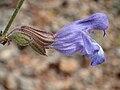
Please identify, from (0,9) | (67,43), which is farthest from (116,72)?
(67,43)

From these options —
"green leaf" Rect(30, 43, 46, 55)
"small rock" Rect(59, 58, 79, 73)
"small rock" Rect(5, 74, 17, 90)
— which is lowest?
"green leaf" Rect(30, 43, 46, 55)

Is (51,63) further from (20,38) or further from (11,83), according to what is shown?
(20,38)

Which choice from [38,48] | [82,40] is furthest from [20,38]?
[82,40]

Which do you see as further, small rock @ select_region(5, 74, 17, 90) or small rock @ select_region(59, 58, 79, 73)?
small rock @ select_region(59, 58, 79, 73)

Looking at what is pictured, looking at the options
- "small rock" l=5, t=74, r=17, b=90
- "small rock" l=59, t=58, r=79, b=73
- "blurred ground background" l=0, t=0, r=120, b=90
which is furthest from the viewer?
"small rock" l=59, t=58, r=79, b=73

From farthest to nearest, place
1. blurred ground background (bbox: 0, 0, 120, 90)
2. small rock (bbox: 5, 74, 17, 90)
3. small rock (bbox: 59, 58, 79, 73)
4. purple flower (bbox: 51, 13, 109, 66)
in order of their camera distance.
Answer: small rock (bbox: 59, 58, 79, 73), blurred ground background (bbox: 0, 0, 120, 90), small rock (bbox: 5, 74, 17, 90), purple flower (bbox: 51, 13, 109, 66)

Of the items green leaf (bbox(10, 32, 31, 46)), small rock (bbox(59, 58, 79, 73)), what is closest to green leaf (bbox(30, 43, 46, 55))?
green leaf (bbox(10, 32, 31, 46))

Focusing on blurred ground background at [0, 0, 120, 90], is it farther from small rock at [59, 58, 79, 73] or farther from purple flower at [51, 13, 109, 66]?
purple flower at [51, 13, 109, 66]

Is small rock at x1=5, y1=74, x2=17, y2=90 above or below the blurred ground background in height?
below
